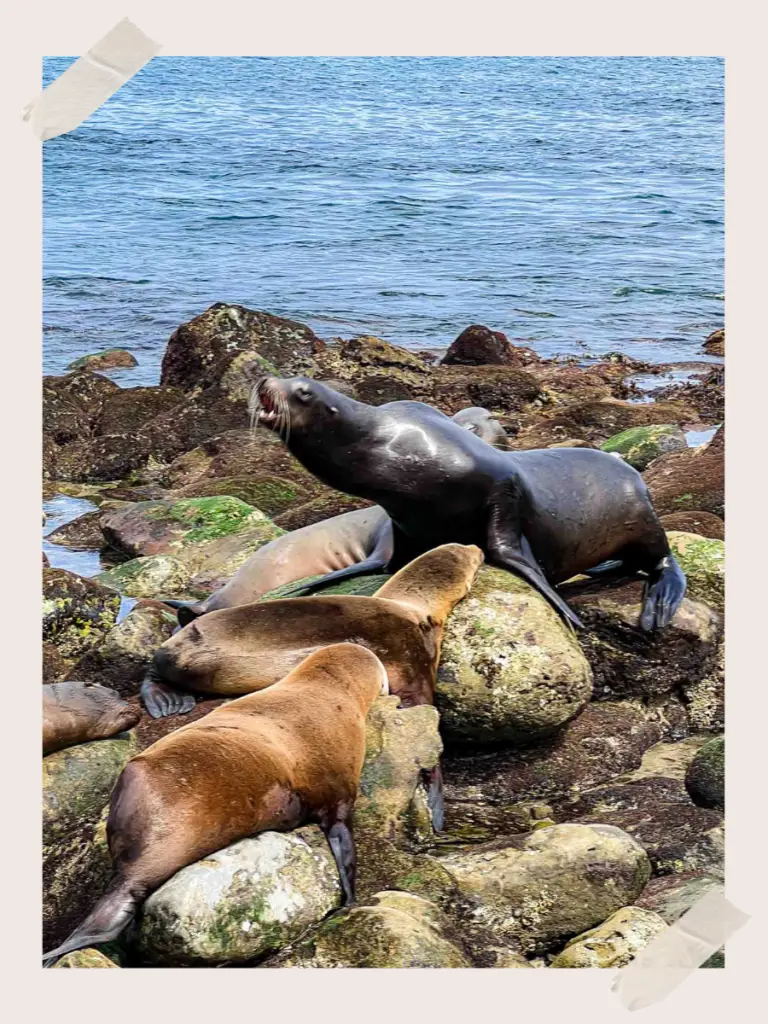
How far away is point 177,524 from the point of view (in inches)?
431

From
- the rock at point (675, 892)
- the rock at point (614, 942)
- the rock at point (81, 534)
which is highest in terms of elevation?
the rock at point (614, 942)

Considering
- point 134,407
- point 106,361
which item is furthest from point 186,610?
point 106,361

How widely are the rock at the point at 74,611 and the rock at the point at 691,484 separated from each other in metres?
3.69

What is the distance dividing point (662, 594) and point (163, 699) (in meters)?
2.90

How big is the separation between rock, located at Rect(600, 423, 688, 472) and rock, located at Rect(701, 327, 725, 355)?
5.77 m

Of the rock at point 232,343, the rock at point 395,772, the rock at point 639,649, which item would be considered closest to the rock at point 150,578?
the rock at point 639,649

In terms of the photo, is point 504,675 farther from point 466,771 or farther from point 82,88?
point 82,88

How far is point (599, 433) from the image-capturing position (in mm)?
14039

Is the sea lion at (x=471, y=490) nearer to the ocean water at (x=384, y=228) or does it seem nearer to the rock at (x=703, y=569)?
the rock at (x=703, y=569)

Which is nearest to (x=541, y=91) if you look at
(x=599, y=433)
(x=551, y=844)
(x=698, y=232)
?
(x=599, y=433)

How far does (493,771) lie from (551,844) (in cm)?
116

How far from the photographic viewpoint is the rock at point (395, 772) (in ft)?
21.2

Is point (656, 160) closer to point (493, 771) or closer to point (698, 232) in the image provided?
point (698, 232)

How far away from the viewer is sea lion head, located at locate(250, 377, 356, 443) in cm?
775
